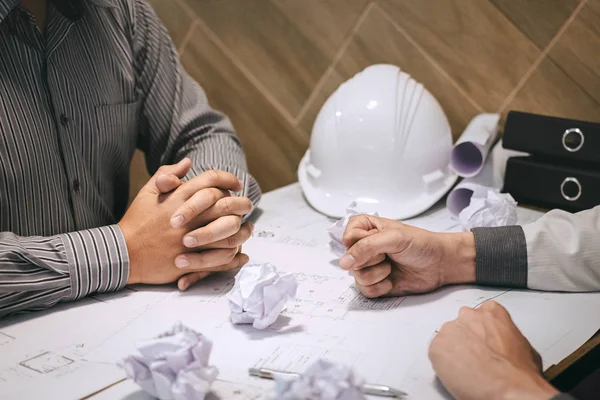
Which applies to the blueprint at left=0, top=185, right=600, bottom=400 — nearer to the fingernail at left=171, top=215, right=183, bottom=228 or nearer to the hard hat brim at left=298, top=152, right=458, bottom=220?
the fingernail at left=171, top=215, right=183, bottom=228

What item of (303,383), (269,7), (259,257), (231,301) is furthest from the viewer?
(269,7)

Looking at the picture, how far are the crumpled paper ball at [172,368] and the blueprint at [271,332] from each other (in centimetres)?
4

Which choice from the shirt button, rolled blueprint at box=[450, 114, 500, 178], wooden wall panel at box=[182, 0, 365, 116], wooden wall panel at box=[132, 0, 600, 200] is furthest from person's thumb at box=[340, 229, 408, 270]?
wooden wall panel at box=[182, 0, 365, 116]

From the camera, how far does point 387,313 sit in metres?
1.01

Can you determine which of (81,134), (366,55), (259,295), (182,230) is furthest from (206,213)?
(366,55)

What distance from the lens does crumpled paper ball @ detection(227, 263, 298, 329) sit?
96cm

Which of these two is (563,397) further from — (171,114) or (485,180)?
(171,114)

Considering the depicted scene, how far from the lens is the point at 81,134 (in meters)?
1.28

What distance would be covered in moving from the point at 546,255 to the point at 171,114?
2.80 feet

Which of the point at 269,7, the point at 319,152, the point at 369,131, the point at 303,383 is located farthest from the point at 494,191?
the point at 269,7

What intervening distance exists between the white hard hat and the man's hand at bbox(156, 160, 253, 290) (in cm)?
36

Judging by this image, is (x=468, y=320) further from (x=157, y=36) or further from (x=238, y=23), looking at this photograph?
(x=238, y=23)

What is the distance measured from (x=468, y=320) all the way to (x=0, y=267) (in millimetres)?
712

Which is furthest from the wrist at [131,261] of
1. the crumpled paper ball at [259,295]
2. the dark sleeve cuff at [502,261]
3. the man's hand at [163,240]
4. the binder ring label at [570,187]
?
the binder ring label at [570,187]
